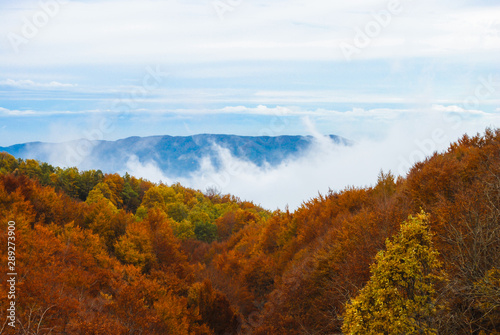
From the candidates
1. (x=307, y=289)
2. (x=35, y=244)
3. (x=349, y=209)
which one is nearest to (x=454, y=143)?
(x=349, y=209)

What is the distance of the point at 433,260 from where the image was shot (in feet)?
34.6

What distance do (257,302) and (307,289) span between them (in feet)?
34.3

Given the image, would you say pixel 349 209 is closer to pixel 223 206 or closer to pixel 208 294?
pixel 208 294

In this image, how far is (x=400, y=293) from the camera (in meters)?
10.9

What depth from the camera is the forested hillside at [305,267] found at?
1060 cm

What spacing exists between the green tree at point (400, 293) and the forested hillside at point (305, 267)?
0.13 feet

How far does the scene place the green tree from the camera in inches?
402

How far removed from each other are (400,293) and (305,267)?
1381 centimetres

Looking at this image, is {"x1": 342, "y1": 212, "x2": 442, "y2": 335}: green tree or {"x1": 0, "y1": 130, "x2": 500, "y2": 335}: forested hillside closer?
{"x1": 342, "y1": 212, "x2": 442, "y2": 335}: green tree

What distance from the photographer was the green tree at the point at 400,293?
1022 cm

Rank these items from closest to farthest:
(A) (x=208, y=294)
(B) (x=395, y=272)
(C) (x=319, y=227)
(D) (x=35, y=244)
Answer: (B) (x=395, y=272)
(D) (x=35, y=244)
(A) (x=208, y=294)
(C) (x=319, y=227)

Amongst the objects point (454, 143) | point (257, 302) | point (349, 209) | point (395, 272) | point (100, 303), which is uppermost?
point (454, 143)

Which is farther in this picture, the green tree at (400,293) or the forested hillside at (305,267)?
the forested hillside at (305,267)

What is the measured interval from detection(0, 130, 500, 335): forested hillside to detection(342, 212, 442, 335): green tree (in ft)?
0.13
